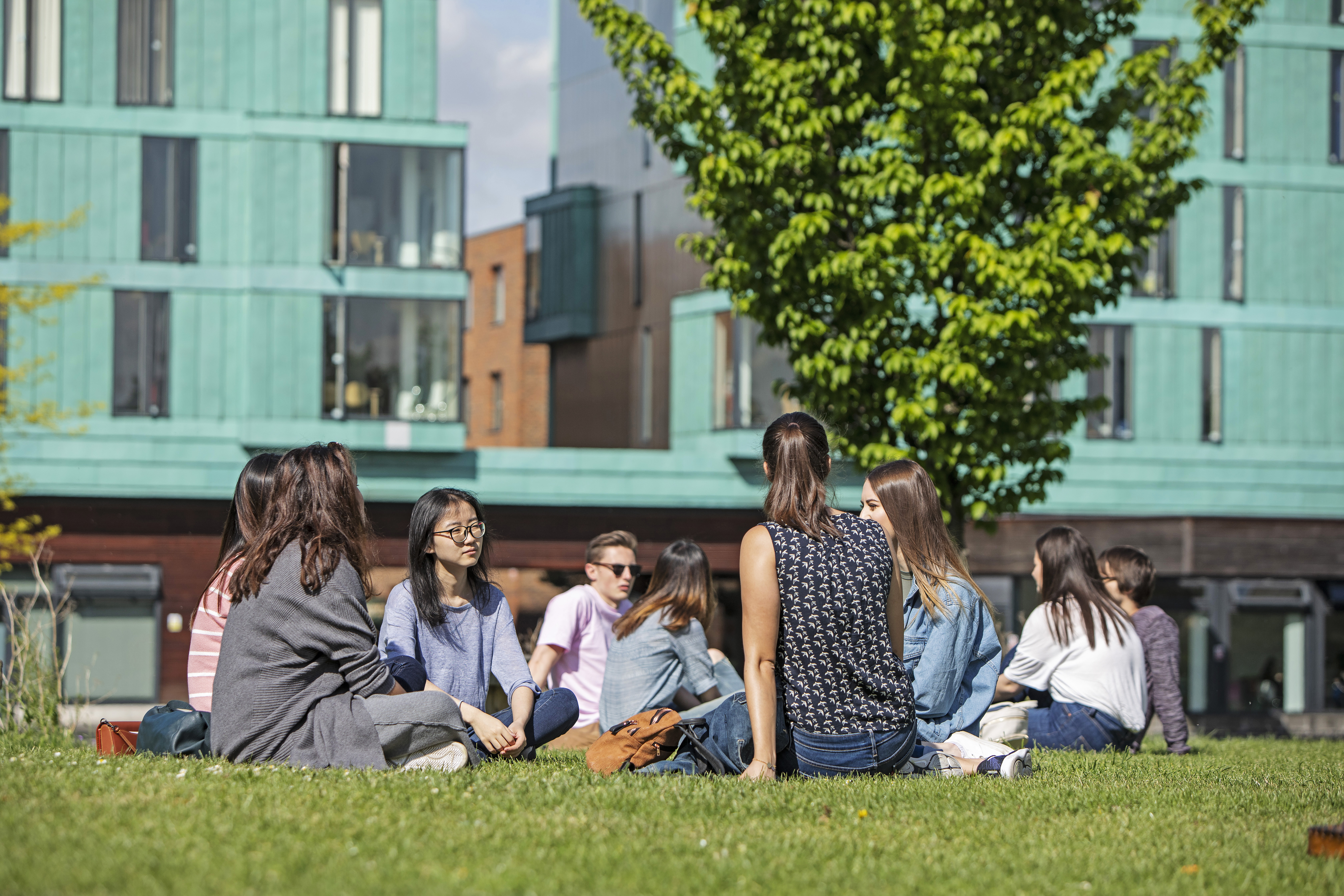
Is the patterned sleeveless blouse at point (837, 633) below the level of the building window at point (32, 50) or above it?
below

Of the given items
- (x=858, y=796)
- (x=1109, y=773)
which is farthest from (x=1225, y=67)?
(x=858, y=796)

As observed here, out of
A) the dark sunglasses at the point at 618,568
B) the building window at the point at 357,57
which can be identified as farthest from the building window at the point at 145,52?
the dark sunglasses at the point at 618,568

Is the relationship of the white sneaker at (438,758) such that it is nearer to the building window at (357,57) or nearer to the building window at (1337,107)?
the building window at (357,57)

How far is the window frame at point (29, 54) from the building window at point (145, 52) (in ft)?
3.19

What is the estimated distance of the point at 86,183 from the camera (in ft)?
85.6

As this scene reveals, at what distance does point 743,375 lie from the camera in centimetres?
2788

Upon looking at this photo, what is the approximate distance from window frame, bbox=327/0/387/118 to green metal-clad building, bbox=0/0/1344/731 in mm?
59

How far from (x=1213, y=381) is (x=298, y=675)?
26.1 metres

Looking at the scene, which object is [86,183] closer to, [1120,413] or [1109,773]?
[1120,413]

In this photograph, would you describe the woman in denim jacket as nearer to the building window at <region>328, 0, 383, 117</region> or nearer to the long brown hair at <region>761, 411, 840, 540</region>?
the long brown hair at <region>761, 411, 840, 540</region>

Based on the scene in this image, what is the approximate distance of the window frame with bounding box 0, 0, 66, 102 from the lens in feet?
84.9

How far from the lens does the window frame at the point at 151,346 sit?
2600 centimetres

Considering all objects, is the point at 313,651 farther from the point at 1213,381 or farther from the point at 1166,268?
the point at 1213,381

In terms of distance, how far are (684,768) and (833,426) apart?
24.1ft
